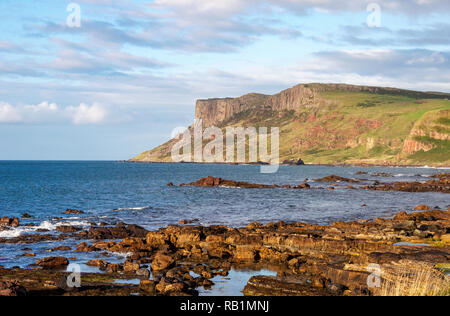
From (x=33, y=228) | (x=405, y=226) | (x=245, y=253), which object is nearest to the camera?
(x=245, y=253)

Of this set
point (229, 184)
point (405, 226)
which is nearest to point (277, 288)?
point (405, 226)

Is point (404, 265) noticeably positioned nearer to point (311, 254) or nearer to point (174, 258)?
point (311, 254)

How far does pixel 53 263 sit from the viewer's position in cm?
2775

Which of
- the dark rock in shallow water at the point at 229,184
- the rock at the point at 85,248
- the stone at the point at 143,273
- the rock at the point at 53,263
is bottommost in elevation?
the dark rock in shallow water at the point at 229,184

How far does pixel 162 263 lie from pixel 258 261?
6.44 metres

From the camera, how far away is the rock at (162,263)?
26438 millimetres

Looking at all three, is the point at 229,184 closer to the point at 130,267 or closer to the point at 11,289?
the point at 130,267

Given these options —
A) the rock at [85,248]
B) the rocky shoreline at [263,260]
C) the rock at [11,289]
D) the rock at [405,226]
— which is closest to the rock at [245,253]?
the rocky shoreline at [263,260]

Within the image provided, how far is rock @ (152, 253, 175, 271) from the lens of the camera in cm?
2644

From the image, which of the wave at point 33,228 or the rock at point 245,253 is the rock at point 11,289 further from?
the wave at point 33,228

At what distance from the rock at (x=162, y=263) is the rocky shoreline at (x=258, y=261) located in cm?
6

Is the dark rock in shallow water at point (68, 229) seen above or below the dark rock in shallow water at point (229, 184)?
above

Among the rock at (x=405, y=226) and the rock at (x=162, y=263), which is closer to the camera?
the rock at (x=162, y=263)
